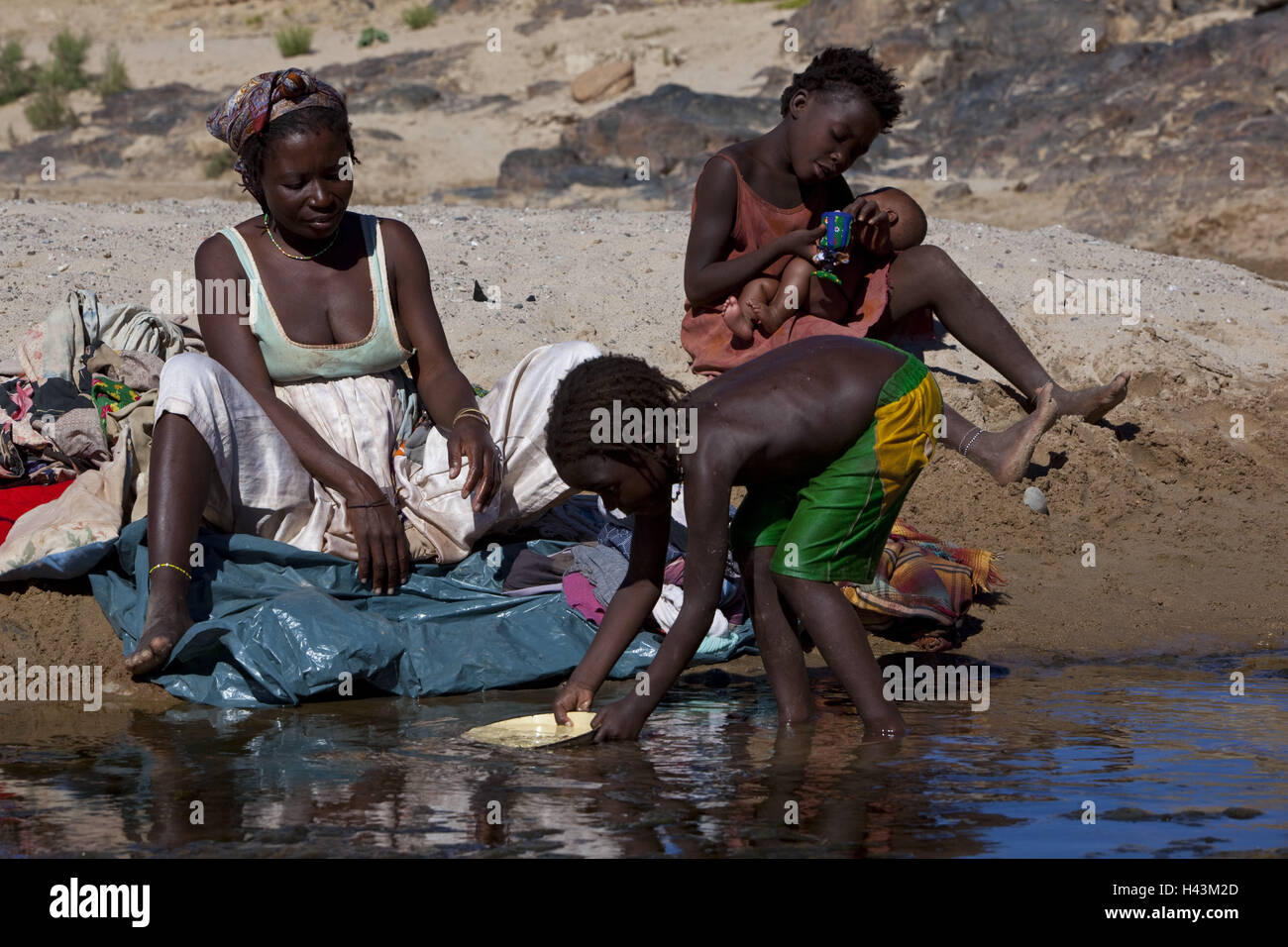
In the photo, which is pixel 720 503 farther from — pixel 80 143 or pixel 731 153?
pixel 80 143

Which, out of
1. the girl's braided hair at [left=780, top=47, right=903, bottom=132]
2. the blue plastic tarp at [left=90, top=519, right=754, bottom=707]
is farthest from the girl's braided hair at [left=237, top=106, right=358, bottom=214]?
the girl's braided hair at [left=780, top=47, right=903, bottom=132]

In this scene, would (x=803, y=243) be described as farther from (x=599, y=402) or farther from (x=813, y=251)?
(x=599, y=402)

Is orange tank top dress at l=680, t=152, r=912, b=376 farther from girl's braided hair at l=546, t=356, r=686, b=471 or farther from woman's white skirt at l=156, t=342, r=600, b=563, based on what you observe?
girl's braided hair at l=546, t=356, r=686, b=471

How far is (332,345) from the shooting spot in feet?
14.5

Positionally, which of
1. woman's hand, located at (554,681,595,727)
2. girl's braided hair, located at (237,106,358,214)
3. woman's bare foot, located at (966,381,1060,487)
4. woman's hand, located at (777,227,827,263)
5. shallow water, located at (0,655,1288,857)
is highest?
girl's braided hair, located at (237,106,358,214)

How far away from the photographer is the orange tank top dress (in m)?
5.04

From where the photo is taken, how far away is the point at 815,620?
3.52 metres

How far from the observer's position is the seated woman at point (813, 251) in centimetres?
487

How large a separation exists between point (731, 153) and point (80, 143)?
12000 mm

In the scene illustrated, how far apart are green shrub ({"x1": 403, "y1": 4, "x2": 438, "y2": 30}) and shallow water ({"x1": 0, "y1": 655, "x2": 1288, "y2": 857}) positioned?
1730 cm

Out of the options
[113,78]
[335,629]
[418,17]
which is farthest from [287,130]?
[418,17]

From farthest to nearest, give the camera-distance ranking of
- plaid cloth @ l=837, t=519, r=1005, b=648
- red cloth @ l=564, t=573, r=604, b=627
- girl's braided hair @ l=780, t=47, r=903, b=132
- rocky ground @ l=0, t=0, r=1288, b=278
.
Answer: rocky ground @ l=0, t=0, r=1288, b=278 → girl's braided hair @ l=780, t=47, r=903, b=132 → plaid cloth @ l=837, t=519, r=1005, b=648 → red cloth @ l=564, t=573, r=604, b=627
